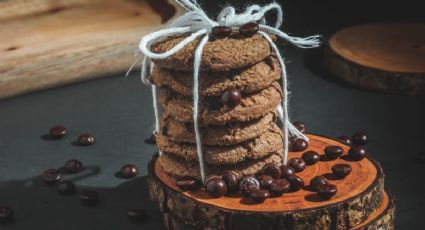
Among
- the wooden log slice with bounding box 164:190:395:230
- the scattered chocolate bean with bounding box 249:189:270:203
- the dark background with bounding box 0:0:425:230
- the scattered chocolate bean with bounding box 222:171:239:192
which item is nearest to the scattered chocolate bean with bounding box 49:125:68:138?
the dark background with bounding box 0:0:425:230

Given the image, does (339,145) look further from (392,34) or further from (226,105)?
(392,34)

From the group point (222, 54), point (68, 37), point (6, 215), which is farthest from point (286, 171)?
point (68, 37)

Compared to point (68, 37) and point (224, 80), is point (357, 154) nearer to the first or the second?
point (224, 80)

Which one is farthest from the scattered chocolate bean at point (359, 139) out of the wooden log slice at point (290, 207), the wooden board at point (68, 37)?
the wooden board at point (68, 37)

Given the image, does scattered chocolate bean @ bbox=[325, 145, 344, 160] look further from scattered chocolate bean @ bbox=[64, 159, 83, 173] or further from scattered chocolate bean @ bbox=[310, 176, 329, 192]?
scattered chocolate bean @ bbox=[64, 159, 83, 173]

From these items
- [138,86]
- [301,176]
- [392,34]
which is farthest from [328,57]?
[301,176]
